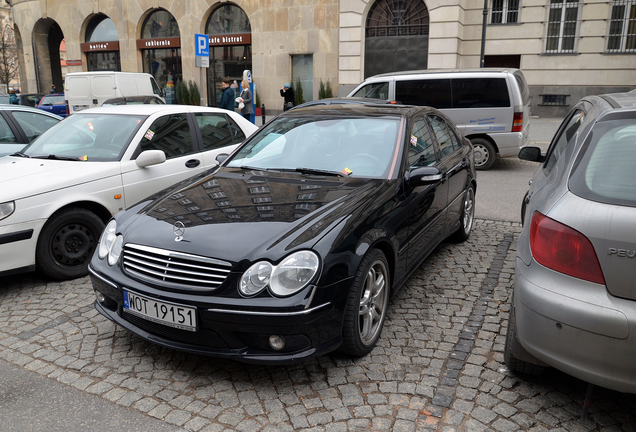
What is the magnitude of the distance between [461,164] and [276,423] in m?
3.63

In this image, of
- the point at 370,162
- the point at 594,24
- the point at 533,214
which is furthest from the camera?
the point at 594,24

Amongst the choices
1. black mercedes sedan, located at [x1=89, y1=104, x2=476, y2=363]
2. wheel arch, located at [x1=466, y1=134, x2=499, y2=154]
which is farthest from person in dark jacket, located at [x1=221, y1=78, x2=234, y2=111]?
black mercedes sedan, located at [x1=89, y1=104, x2=476, y2=363]

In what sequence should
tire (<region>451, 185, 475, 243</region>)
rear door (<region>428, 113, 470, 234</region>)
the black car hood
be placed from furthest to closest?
tire (<region>451, 185, 475, 243</region>) → rear door (<region>428, 113, 470, 234</region>) → the black car hood

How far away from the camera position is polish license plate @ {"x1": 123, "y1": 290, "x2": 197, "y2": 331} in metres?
3.01

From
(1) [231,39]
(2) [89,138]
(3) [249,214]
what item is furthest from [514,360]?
(1) [231,39]

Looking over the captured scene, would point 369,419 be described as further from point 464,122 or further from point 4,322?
point 464,122

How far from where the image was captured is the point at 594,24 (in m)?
21.8

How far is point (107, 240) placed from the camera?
12.0ft

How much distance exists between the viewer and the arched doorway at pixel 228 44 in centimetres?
2736

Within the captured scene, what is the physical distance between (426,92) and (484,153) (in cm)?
176

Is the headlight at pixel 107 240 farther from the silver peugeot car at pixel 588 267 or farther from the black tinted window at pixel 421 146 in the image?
the silver peugeot car at pixel 588 267

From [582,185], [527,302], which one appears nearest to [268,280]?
[527,302]

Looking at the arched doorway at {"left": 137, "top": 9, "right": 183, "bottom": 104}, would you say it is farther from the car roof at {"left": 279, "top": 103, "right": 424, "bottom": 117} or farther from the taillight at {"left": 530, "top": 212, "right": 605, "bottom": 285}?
the taillight at {"left": 530, "top": 212, "right": 605, "bottom": 285}

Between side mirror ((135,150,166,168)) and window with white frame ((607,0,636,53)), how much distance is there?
22.1 m
